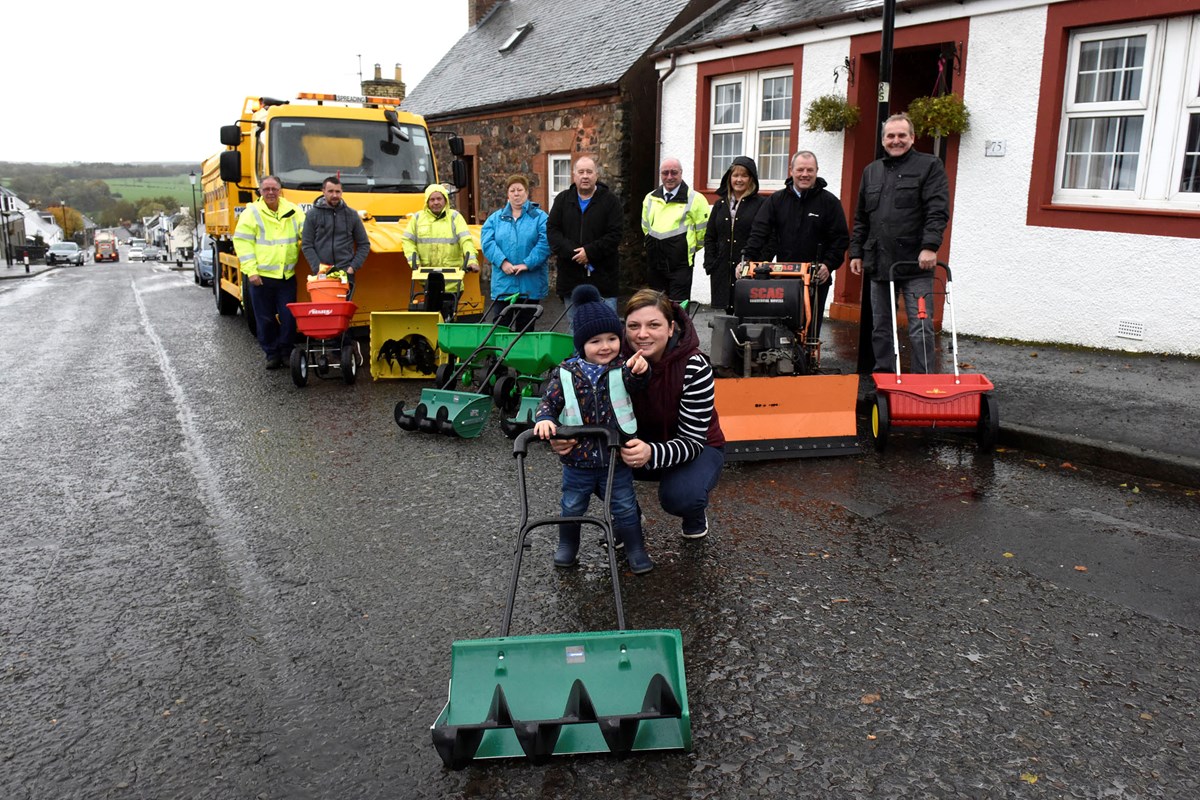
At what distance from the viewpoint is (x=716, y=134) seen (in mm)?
15383

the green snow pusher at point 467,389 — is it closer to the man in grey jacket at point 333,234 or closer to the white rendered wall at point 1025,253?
the man in grey jacket at point 333,234

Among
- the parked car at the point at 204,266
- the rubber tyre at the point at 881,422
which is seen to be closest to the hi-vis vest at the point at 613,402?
the rubber tyre at the point at 881,422

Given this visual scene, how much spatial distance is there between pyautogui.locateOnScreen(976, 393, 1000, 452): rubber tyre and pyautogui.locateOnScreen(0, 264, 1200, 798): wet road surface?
180 mm

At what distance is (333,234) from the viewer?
987 cm

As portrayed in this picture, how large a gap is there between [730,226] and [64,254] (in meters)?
69.9

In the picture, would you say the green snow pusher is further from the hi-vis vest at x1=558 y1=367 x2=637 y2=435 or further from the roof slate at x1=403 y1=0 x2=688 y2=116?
the roof slate at x1=403 y1=0 x2=688 y2=116

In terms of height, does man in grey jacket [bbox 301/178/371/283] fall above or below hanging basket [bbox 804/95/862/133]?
below

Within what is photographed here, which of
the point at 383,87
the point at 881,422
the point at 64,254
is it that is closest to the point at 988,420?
the point at 881,422

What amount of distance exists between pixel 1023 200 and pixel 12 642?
10.5 meters

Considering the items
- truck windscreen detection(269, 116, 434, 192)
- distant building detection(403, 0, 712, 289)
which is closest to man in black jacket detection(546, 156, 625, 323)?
truck windscreen detection(269, 116, 434, 192)

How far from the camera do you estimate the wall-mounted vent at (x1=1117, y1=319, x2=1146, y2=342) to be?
991 cm

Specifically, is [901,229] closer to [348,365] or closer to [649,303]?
[649,303]

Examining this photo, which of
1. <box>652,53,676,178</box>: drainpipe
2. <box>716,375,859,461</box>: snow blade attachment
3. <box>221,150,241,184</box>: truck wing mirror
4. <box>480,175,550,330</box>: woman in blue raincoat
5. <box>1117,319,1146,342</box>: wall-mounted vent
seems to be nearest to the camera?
<box>716,375,859,461</box>: snow blade attachment

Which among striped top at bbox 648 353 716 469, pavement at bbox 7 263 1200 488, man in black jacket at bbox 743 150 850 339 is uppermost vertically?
man in black jacket at bbox 743 150 850 339
